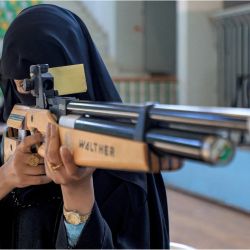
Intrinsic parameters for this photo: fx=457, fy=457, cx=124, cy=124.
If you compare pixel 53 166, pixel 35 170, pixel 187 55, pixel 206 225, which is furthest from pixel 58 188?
pixel 187 55

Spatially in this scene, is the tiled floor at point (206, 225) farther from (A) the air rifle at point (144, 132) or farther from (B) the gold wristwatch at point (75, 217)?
(A) the air rifle at point (144, 132)

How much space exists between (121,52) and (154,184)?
5321 mm

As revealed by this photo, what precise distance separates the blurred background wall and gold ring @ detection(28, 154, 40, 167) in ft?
8.49

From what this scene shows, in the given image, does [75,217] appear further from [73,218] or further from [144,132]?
[144,132]

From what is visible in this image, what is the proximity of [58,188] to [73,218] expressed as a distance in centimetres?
22

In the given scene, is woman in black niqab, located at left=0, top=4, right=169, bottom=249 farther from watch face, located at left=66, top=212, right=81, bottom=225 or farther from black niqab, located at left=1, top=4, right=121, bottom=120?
watch face, located at left=66, top=212, right=81, bottom=225

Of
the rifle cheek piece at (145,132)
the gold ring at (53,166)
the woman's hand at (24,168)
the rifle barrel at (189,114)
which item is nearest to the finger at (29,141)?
the woman's hand at (24,168)

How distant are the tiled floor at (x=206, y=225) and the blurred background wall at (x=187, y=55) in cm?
15

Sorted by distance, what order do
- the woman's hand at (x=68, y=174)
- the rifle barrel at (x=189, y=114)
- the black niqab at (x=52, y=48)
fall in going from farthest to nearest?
the black niqab at (x=52, y=48), the woman's hand at (x=68, y=174), the rifle barrel at (x=189, y=114)

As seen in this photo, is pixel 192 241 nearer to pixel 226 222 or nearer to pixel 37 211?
pixel 226 222

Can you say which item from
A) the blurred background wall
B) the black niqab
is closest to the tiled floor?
the blurred background wall

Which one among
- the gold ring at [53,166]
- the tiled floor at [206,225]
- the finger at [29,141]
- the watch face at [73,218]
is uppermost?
the finger at [29,141]

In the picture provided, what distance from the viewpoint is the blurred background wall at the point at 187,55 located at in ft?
12.9

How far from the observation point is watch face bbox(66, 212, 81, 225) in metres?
0.87
